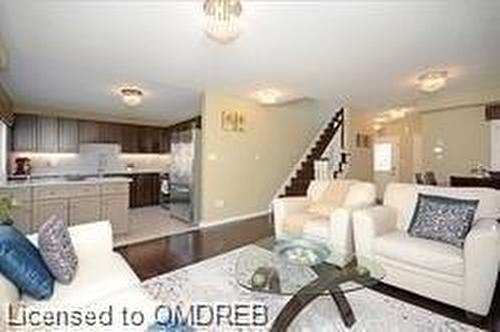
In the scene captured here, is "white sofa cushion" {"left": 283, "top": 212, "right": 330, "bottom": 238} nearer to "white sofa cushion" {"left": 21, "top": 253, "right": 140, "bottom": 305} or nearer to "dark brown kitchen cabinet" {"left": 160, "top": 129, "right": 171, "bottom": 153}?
"white sofa cushion" {"left": 21, "top": 253, "right": 140, "bottom": 305}

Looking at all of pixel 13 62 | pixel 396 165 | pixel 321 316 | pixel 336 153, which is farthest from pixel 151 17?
pixel 396 165

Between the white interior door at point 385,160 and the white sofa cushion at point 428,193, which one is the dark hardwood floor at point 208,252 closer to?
the white sofa cushion at point 428,193

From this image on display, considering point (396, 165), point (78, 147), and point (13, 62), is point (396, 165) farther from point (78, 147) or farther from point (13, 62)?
point (13, 62)

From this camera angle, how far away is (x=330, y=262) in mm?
2393

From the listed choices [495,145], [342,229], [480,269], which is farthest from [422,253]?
[495,145]

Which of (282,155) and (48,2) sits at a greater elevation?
(48,2)

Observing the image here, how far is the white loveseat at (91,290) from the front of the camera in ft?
5.41

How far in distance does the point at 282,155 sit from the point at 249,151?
3.77 ft

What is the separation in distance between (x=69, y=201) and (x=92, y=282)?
2833 millimetres

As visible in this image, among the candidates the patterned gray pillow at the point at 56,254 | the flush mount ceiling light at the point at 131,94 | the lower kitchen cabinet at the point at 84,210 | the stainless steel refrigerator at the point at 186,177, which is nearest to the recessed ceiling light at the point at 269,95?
the stainless steel refrigerator at the point at 186,177

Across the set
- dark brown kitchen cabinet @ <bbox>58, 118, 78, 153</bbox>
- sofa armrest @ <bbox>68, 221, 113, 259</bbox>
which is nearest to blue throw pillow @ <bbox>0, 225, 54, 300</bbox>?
sofa armrest @ <bbox>68, 221, 113, 259</bbox>

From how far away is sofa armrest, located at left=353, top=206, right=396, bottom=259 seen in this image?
3.04 metres

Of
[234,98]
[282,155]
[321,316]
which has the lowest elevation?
[321,316]

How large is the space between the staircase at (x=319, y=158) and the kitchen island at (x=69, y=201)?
12.2ft
